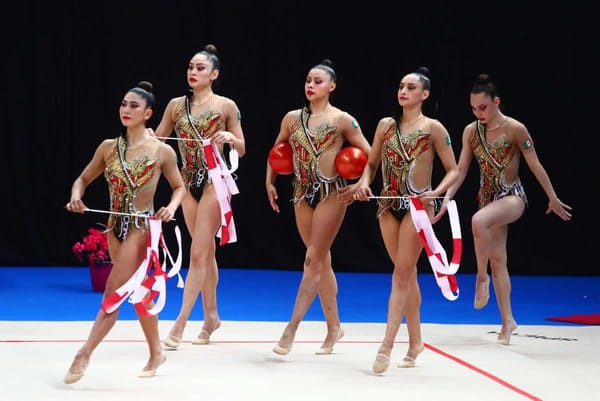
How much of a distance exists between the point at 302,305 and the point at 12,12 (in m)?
5.76

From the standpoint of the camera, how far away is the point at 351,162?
18.5ft

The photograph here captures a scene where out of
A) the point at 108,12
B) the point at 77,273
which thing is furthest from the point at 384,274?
the point at 108,12

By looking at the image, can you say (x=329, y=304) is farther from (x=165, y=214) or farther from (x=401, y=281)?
(x=165, y=214)

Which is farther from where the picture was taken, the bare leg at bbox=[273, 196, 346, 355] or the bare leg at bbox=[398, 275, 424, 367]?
the bare leg at bbox=[273, 196, 346, 355]

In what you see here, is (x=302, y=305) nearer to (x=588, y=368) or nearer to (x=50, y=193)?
(x=588, y=368)

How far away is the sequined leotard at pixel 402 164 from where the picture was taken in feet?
17.8

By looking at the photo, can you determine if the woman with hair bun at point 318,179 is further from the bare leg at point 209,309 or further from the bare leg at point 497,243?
the bare leg at point 497,243

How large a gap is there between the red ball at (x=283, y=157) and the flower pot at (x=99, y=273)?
3.05 metres

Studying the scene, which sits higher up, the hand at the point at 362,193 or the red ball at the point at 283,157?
the red ball at the point at 283,157

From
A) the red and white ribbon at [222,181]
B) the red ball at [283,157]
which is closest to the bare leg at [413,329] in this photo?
the red ball at [283,157]

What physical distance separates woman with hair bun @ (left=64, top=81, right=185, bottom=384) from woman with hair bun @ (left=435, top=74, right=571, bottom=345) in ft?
7.18

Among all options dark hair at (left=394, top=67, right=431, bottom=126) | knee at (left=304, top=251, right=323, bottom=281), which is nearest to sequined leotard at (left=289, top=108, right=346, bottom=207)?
knee at (left=304, top=251, right=323, bottom=281)

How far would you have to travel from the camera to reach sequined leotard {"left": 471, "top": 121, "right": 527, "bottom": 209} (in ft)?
21.3

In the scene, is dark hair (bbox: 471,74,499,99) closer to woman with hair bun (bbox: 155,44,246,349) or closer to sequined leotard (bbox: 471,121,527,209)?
sequined leotard (bbox: 471,121,527,209)
